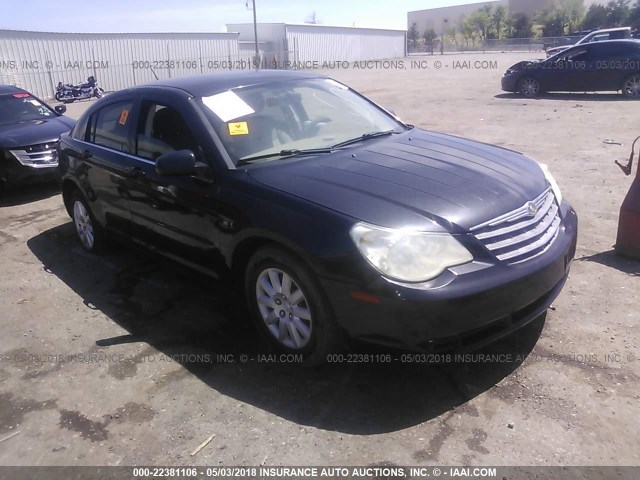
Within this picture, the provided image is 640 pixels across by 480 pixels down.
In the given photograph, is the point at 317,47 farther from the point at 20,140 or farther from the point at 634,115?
the point at 20,140

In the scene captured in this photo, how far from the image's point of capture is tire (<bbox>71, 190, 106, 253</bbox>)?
5363 mm

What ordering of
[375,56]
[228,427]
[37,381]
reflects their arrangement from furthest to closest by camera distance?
[375,56] → [37,381] → [228,427]

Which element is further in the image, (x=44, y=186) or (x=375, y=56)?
(x=375, y=56)

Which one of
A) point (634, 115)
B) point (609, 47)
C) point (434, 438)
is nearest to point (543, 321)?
point (434, 438)

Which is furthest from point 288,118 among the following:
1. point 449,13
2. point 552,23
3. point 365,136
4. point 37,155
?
point 449,13

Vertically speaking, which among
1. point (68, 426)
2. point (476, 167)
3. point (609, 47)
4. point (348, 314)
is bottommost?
point (68, 426)

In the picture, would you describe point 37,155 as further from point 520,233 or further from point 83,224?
point 520,233

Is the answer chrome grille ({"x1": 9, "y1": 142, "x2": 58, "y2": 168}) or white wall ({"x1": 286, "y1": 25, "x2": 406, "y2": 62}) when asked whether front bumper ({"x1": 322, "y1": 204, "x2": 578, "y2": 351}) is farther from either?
white wall ({"x1": 286, "y1": 25, "x2": 406, "y2": 62})

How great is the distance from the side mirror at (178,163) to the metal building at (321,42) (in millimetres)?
42794

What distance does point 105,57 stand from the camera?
30.0m

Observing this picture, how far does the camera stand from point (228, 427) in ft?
9.62

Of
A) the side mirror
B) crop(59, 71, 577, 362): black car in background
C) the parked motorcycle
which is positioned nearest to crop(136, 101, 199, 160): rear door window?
crop(59, 71, 577, 362): black car in background

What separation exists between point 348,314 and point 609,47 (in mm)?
15438

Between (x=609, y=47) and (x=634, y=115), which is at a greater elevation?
(x=609, y=47)
